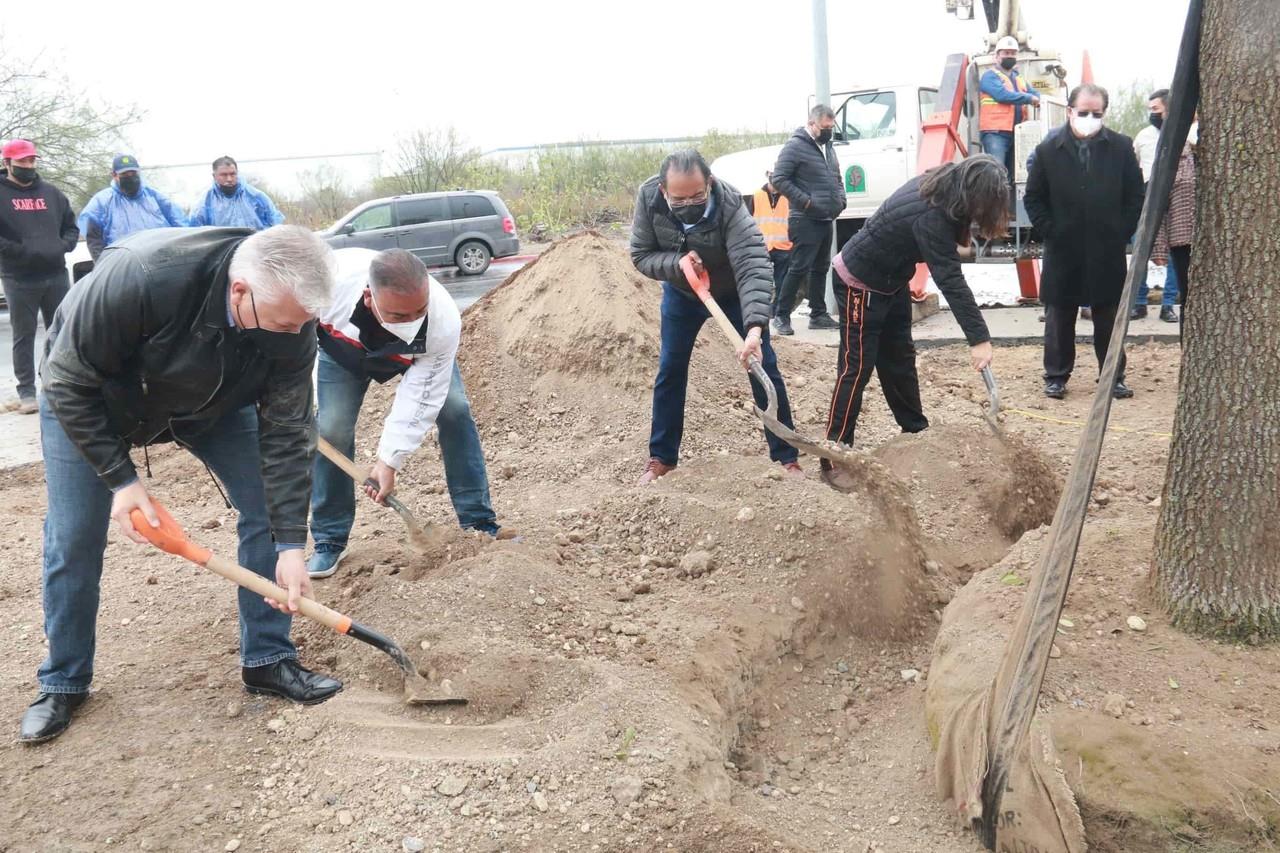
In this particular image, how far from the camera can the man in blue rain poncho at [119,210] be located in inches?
299

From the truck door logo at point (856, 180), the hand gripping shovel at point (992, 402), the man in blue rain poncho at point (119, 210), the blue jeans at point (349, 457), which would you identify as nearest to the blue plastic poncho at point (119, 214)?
the man in blue rain poncho at point (119, 210)

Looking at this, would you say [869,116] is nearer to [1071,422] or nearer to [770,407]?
[1071,422]

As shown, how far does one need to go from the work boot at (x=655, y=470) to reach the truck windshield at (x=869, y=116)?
7581 mm

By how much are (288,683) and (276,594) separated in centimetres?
45

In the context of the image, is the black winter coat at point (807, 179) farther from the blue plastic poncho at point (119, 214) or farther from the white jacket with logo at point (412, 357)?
the white jacket with logo at point (412, 357)

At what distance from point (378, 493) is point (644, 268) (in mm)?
1645

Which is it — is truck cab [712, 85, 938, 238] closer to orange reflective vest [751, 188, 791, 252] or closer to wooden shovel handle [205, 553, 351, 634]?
orange reflective vest [751, 188, 791, 252]

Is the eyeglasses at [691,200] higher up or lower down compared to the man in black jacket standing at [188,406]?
higher up

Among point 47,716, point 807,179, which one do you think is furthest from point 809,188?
point 47,716

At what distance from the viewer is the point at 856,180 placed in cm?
1151

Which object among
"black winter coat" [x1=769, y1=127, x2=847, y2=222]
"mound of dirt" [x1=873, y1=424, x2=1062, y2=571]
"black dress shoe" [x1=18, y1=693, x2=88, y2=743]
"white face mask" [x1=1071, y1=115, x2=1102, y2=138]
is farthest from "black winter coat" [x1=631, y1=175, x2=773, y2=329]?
"black winter coat" [x1=769, y1=127, x2=847, y2=222]

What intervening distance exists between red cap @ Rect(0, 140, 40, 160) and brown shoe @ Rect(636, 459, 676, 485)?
16.2 ft

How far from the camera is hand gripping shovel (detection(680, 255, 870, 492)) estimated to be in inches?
175

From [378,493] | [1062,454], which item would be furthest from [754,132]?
[378,493]
